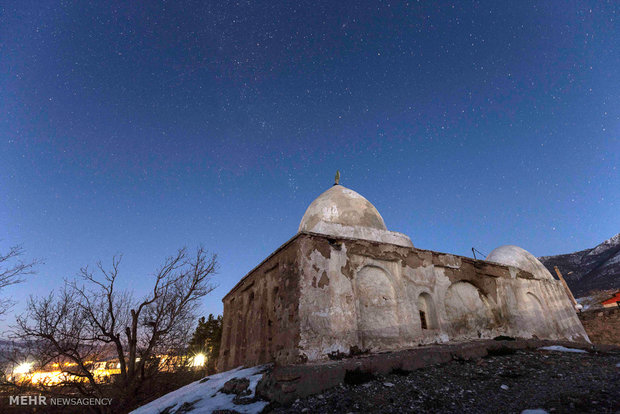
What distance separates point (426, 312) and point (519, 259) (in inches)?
311

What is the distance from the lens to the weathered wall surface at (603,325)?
1441cm

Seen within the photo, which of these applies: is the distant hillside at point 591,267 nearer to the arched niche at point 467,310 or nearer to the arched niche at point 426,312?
the arched niche at point 467,310

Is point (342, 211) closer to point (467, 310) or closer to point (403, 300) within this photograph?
point (403, 300)

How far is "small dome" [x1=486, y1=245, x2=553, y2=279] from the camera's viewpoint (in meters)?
13.5

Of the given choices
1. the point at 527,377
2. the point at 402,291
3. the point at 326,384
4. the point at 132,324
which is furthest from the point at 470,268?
the point at 132,324

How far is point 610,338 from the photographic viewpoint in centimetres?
1454

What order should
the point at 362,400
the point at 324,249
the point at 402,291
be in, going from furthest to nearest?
the point at 402,291 → the point at 324,249 → the point at 362,400

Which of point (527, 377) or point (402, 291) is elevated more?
point (402, 291)

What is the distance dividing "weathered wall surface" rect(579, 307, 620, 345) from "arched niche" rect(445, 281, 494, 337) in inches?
377

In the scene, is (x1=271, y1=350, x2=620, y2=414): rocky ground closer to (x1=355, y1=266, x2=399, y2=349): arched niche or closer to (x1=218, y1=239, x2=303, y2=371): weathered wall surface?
(x1=218, y1=239, x2=303, y2=371): weathered wall surface

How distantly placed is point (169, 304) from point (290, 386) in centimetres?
1088

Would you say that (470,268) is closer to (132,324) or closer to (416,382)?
(416,382)

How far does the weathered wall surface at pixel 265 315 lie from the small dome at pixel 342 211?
2929mm

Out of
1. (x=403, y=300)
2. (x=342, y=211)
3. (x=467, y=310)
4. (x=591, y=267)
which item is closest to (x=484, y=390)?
(x=403, y=300)
